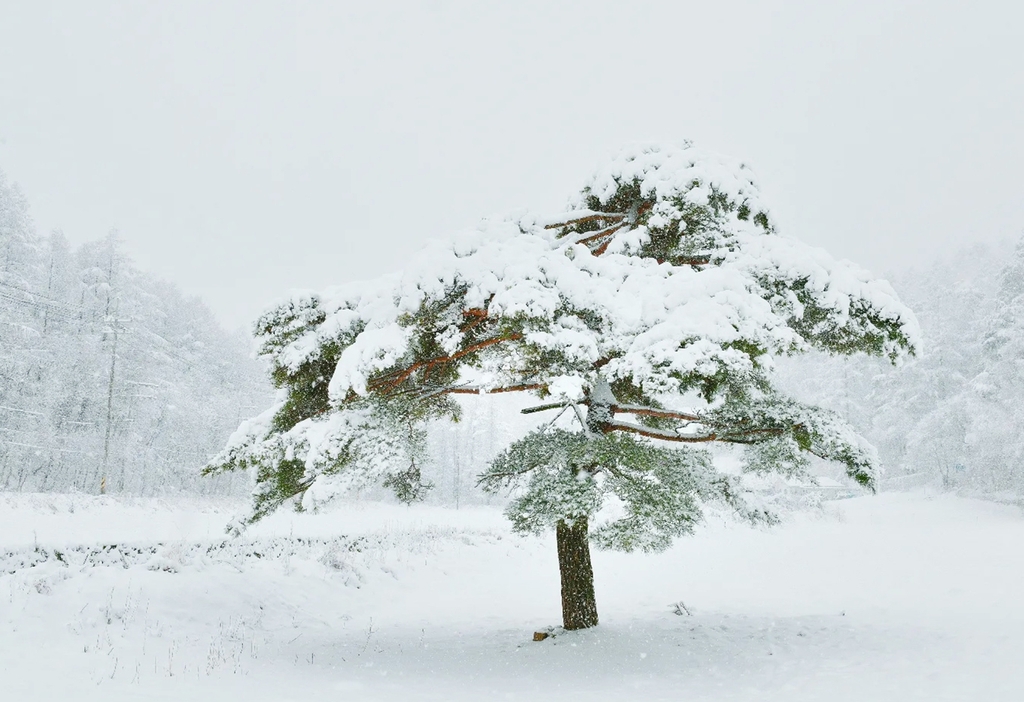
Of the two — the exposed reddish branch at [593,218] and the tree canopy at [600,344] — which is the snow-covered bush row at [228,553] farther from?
the exposed reddish branch at [593,218]

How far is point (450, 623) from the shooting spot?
10.2 meters

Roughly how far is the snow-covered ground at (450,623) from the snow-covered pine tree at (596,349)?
66.4 inches

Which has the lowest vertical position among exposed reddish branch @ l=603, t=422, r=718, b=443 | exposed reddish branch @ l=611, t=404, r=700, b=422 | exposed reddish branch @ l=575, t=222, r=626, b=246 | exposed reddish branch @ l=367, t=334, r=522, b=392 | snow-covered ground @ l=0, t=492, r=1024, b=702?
snow-covered ground @ l=0, t=492, r=1024, b=702

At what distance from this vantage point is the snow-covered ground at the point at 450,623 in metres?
5.89

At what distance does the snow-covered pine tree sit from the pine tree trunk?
0.10ft

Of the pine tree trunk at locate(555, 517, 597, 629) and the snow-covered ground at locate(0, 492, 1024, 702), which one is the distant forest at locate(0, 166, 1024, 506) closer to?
the snow-covered ground at locate(0, 492, 1024, 702)

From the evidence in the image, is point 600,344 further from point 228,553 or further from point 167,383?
point 167,383

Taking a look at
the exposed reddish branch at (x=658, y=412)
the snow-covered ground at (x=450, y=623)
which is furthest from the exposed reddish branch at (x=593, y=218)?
the snow-covered ground at (x=450, y=623)

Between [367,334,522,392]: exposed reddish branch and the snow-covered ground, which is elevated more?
[367,334,522,392]: exposed reddish branch

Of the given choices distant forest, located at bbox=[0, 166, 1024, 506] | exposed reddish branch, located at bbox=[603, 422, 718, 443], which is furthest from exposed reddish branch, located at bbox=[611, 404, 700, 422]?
distant forest, located at bbox=[0, 166, 1024, 506]

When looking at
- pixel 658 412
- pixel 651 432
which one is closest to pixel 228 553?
pixel 651 432

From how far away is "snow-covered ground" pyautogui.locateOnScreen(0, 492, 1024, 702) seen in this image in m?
5.89

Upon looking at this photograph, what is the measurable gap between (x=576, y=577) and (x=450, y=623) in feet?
9.87

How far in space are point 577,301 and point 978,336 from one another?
3169 centimetres
